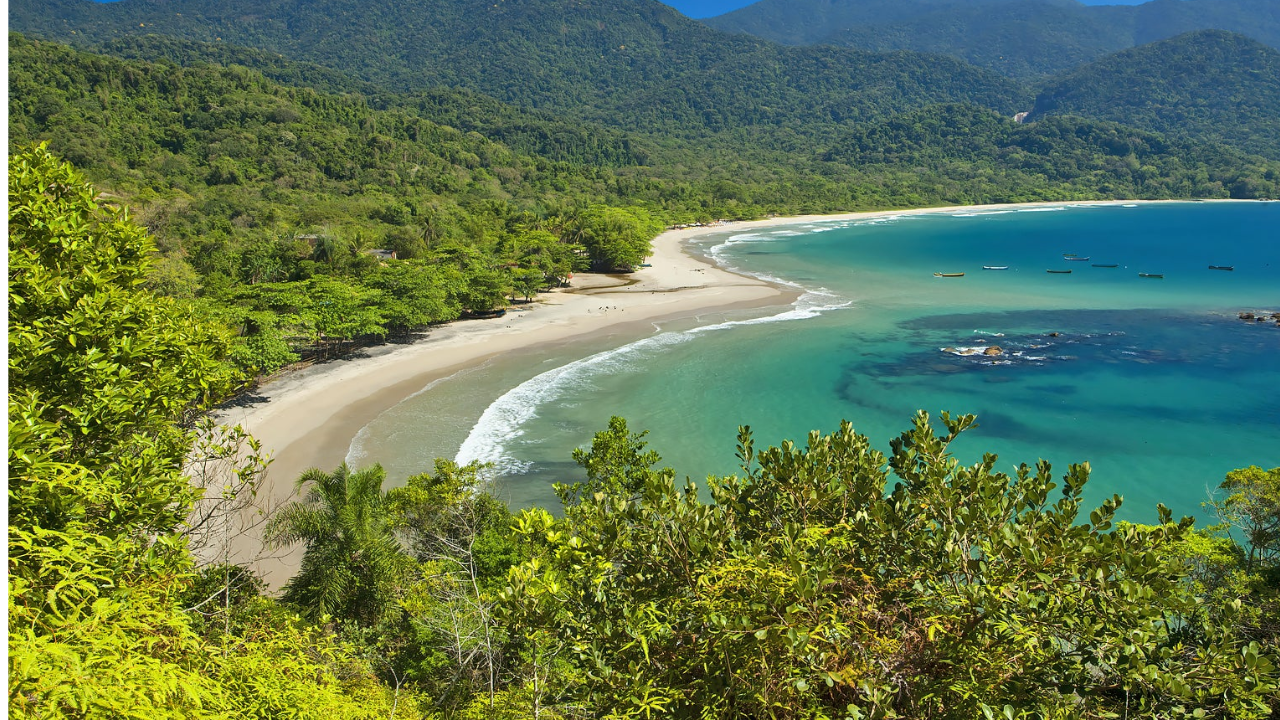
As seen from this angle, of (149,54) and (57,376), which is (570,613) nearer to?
(57,376)

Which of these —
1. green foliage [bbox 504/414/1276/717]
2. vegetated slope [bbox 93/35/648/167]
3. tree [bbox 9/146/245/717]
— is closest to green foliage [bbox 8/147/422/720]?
tree [bbox 9/146/245/717]

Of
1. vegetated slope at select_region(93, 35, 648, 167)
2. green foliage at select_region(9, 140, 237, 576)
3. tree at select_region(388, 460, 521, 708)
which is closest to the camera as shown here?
green foliage at select_region(9, 140, 237, 576)

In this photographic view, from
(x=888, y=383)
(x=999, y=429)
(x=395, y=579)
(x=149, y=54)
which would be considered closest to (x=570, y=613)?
(x=395, y=579)

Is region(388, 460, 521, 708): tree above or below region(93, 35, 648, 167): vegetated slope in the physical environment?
below

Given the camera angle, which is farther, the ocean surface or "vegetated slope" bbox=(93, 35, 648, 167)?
"vegetated slope" bbox=(93, 35, 648, 167)

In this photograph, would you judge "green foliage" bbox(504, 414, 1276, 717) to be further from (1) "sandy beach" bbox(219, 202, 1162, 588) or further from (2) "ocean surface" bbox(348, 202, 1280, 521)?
(2) "ocean surface" bbox(348, 202, 1280, 521)

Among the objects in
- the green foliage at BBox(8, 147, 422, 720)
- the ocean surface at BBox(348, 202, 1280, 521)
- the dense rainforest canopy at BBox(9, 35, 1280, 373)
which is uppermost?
the dense rainforest canopy at BBox(9, 35, 1280, 373)
